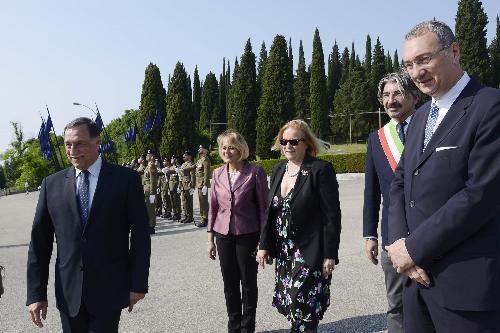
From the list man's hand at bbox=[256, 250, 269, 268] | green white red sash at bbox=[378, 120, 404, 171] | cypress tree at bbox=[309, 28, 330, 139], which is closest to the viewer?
green white red sash at bbox=[378, 120, 404, 171]

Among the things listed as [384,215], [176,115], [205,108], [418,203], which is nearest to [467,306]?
[418,203]

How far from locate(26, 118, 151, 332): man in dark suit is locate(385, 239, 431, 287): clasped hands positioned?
155 cm

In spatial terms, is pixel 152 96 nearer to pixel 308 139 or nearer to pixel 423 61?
pixel 308 139

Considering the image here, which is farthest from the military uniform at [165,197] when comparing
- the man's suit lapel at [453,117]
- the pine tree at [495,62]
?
the pine tree at [495,62]

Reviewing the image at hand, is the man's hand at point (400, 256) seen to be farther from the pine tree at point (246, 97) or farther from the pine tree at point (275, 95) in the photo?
the pine tree at point (246, 97)

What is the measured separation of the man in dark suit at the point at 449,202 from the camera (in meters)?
1.78

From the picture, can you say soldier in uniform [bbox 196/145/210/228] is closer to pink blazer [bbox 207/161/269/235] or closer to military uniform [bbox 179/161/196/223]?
military uniform [bbox 179/161/196/223]

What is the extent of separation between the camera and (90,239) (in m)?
2.82

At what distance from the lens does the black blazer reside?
368 centimetres

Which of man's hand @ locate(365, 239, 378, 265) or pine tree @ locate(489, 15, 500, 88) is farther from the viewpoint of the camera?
pine tree @ locate(489, 15, 500, 88)

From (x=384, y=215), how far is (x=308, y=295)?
2.86 feet

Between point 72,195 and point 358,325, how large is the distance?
294 cm

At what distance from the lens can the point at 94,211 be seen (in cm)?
284

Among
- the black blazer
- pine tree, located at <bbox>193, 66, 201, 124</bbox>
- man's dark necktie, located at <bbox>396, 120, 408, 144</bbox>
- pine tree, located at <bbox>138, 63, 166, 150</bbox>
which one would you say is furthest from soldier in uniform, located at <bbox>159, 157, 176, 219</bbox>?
pine tree, located at <bbox>193, 66, 201, 124</bbox>
